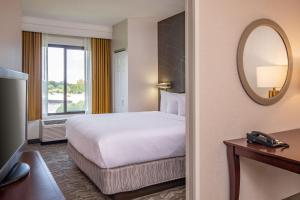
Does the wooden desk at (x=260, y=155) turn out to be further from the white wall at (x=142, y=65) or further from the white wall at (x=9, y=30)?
the white wall at (x=142, y=65)

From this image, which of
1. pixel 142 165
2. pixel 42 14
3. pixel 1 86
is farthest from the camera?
A: pixel 42 14

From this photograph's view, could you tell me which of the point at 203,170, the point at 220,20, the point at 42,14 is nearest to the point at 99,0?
the point at 42,14

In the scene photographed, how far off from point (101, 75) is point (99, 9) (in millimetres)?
1688

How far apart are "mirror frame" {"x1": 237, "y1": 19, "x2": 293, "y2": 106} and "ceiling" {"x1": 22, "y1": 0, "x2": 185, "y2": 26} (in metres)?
2.25

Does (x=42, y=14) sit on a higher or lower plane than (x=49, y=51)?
higher

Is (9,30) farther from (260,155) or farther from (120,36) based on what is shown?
(120,36)

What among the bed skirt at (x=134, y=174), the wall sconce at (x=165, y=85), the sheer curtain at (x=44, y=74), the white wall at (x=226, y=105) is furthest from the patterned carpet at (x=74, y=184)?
the wall sconce at (x=165, y=85)

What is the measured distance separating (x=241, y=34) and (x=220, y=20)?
0.83 feet

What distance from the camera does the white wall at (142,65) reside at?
518cm

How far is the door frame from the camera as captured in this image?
5.86 ft

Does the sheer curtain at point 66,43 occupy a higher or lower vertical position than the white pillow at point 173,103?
higher

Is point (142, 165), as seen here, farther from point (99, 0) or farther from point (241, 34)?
point (99, 0)

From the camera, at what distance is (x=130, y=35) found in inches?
202

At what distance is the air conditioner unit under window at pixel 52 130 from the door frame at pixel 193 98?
4017 mm
